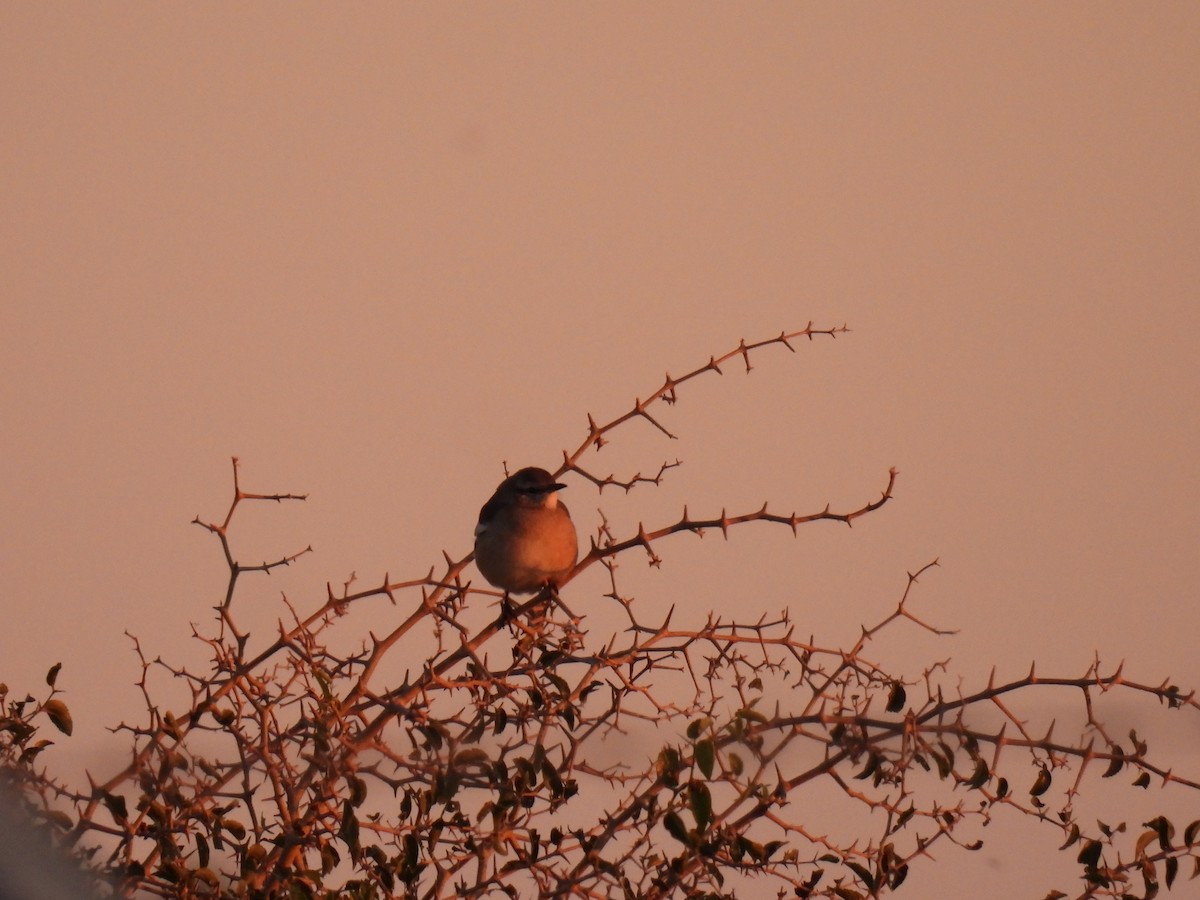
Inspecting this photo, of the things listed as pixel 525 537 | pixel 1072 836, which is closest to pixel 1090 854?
pixel 1072 836

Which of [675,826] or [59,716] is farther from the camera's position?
[59,716]

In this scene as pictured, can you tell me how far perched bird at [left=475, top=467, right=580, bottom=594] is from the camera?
5816mm

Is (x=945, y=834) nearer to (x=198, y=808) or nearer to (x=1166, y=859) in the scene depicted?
(x=1166, y=859)

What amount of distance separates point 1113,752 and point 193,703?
2.34 meters

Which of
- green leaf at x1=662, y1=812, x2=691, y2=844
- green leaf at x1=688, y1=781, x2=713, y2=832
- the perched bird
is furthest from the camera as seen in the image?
the perched bird

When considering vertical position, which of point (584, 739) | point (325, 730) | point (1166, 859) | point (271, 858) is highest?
point (1166, 859)

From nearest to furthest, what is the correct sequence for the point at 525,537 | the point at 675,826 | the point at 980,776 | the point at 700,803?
the point at 700,803 → the point at 675,826 → the point at 980,776 → the point at 525,537

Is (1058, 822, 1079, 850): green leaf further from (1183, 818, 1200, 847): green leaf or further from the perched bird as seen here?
the perched bird

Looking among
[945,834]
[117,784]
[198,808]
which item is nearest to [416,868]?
[198,808]

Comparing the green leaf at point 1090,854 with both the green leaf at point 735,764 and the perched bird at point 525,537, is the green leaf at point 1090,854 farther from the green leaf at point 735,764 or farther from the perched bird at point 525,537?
the perched bird at point 525,537

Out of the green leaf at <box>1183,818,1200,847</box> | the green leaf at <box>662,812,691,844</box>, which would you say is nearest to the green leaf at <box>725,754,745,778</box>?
the green leaf at <box>662,812,691,844</box>

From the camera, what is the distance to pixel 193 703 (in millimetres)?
3785

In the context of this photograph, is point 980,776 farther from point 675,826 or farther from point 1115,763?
point 675,826

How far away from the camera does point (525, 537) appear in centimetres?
589
